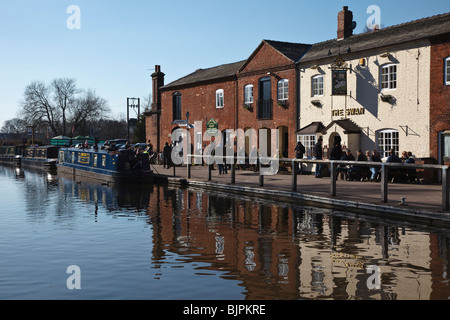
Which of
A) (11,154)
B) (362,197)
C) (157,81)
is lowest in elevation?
(362,197)

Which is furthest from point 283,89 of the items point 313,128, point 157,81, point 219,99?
point 157,81

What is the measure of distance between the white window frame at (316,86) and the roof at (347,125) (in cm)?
205

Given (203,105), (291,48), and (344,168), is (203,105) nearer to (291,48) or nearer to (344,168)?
(291,48)

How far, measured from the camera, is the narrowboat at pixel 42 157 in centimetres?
3634

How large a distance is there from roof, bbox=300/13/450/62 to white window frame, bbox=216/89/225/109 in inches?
274

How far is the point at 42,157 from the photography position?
38.6 metres

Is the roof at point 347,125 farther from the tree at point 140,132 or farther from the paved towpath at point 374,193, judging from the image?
the tree at point 140,132

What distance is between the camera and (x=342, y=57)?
76.8 feet

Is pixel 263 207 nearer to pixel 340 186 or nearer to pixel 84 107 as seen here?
pixel 340 186

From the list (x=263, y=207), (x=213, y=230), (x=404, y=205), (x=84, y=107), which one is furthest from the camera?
(x=84, y=107)

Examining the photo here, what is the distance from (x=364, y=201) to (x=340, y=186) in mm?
4488

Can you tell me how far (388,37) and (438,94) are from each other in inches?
151

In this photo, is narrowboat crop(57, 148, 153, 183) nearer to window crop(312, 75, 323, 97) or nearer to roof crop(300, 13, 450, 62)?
window crop(312, 75, 323, 97)
